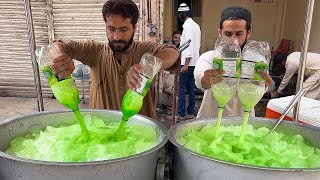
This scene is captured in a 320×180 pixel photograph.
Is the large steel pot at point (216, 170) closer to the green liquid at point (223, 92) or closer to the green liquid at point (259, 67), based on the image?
the green liquid at point (223, 92)

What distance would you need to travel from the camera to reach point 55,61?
1.33m

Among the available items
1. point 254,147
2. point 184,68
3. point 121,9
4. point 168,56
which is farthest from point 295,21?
point 254,147

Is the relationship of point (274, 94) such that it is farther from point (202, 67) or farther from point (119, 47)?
point (119, 47)

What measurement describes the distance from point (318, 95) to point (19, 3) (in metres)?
5.72

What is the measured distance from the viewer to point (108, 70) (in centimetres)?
213

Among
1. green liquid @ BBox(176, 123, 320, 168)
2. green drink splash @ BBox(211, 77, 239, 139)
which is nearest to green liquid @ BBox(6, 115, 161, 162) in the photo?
green liquid @ BBox(176, 123, 320, 168)

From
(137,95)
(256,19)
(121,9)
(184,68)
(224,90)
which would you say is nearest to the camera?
(137,95)

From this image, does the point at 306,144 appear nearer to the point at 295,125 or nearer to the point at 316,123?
the point at 295,125

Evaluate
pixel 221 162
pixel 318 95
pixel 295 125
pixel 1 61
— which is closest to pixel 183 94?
pixel 318 95

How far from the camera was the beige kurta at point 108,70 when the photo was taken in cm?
211

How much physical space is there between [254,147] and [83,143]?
673 mm

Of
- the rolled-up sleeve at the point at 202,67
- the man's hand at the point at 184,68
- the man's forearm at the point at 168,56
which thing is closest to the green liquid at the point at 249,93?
the man's forearm at the point at 168,56

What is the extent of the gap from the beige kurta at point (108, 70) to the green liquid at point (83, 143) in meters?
0.68

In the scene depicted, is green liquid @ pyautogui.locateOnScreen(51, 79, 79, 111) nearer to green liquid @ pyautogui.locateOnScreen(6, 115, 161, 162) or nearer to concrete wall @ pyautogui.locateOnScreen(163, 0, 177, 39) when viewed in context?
green liquid @ pyautogui.locateOnScreen(6, 115, 161, 162)
